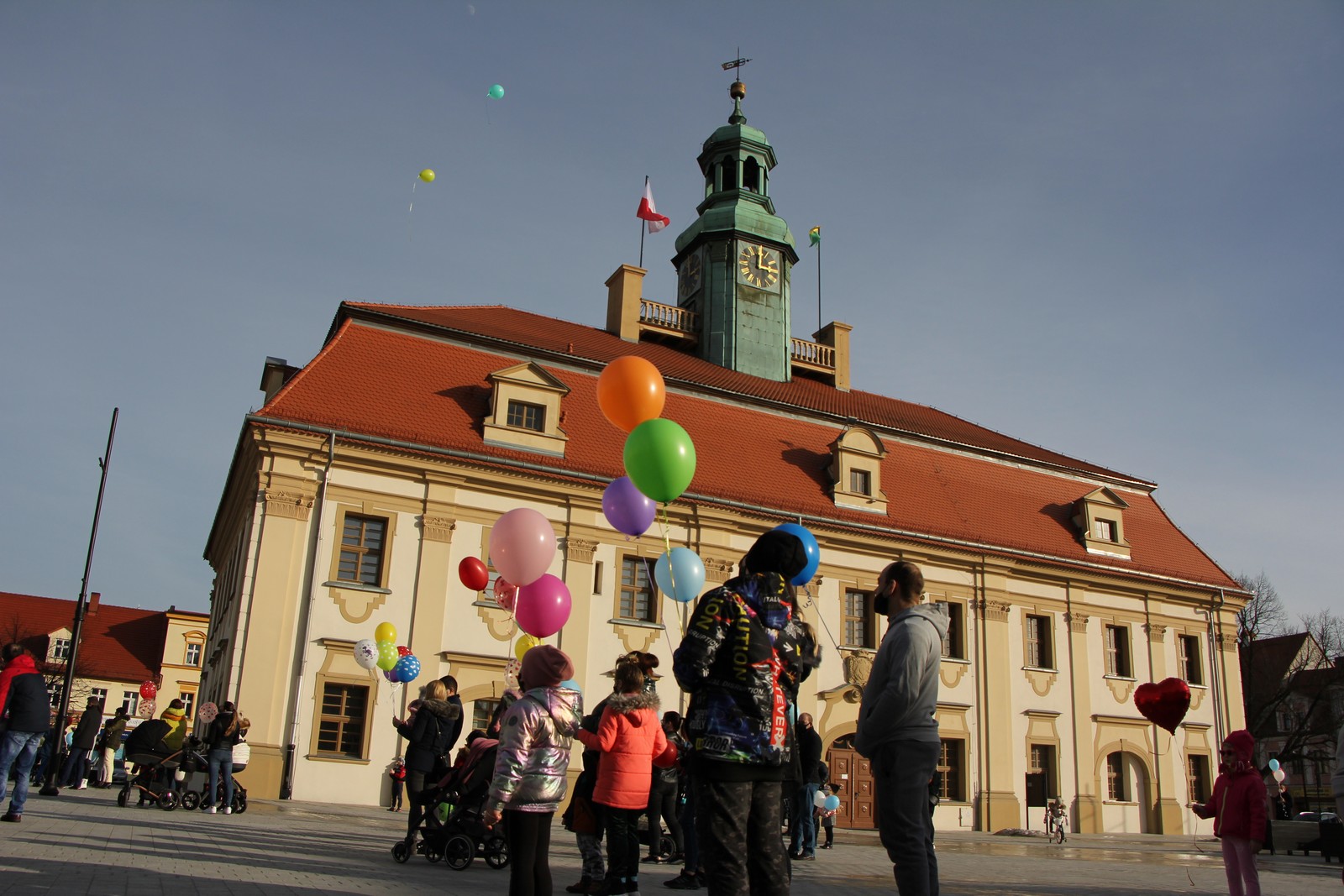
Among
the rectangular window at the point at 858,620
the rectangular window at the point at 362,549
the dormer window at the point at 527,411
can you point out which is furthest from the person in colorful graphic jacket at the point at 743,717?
the rectangular window at the point at 858,620

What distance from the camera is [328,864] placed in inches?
387

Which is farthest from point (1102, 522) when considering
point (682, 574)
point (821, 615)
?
point (682, 574)

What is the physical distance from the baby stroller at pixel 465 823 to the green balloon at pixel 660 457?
2.89 m

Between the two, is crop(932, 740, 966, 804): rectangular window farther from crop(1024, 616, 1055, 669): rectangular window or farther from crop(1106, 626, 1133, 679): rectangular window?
crop(1106, 626, 1133, 679): rectangular window

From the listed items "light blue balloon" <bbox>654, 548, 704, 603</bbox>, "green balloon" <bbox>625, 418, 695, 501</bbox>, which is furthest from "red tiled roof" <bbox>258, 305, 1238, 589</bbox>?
"green balloon" <bbox>625, 418, 695, 501</bbox>

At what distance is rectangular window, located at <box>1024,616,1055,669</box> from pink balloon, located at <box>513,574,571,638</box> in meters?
20.3

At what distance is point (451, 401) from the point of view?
24625mm

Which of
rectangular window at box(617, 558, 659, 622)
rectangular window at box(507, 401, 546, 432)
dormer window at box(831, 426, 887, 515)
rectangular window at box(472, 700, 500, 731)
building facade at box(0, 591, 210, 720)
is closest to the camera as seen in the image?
rectangular window at box(472, 700, 500, 731)

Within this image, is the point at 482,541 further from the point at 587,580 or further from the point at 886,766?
the point at 886,766

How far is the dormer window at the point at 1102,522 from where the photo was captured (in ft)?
104

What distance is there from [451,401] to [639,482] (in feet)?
49.0

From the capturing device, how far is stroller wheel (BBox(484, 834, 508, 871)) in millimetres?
10211

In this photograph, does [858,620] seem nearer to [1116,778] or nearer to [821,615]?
[821,615]

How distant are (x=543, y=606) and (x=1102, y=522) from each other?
23.9 meters
